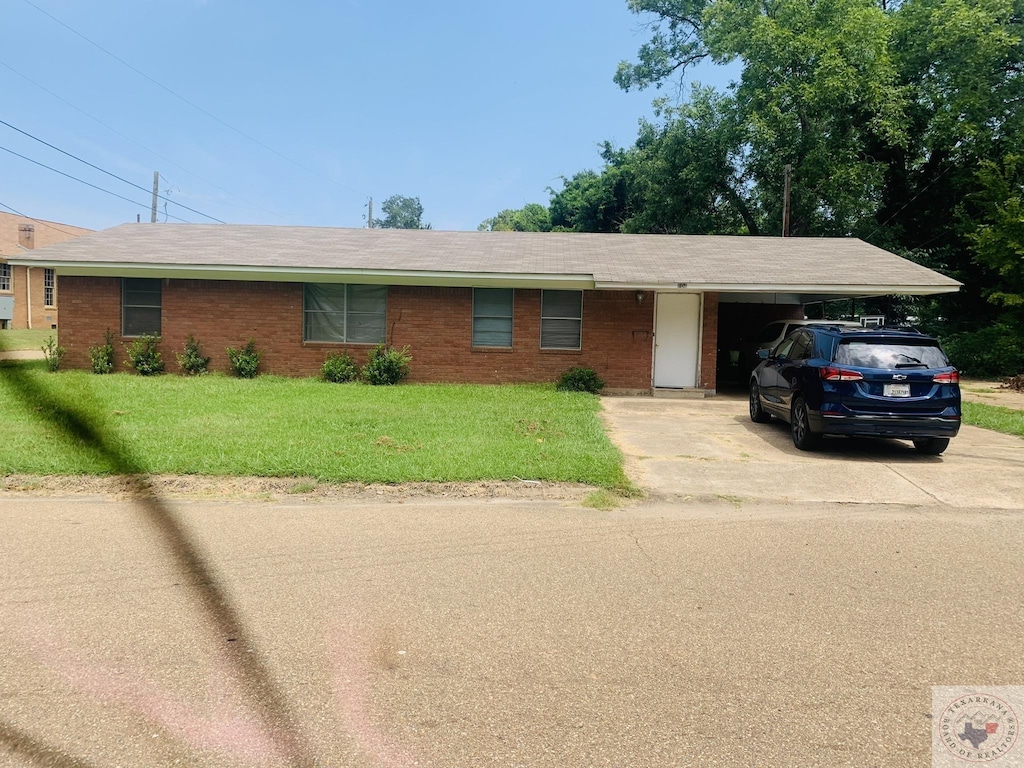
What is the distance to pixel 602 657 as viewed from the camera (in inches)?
139

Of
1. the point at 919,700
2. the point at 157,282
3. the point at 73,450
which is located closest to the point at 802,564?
the point at 919,700

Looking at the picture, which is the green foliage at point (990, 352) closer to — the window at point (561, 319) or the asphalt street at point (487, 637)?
the window at point (561, 319)

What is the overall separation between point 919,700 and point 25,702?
3.93m

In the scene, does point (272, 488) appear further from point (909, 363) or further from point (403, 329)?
point (403, 329)

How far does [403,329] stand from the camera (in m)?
16.3

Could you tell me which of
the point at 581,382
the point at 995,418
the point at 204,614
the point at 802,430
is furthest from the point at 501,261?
the point at 204,614

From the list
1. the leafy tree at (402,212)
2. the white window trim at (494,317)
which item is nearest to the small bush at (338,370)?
the white window trim at (494,317)

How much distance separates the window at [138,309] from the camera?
16594 millimetres

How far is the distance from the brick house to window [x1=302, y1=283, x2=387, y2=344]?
3 centimetres

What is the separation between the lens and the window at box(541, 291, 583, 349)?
16031 millimetres

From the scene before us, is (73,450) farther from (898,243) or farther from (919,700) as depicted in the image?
(898,243)

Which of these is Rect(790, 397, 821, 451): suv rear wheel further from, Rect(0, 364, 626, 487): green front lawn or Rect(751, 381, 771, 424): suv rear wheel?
Rect(0, 364, 626, 487): green front lawn

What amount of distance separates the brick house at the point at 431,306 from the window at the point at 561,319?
27mm

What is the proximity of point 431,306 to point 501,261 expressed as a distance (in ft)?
6.37
